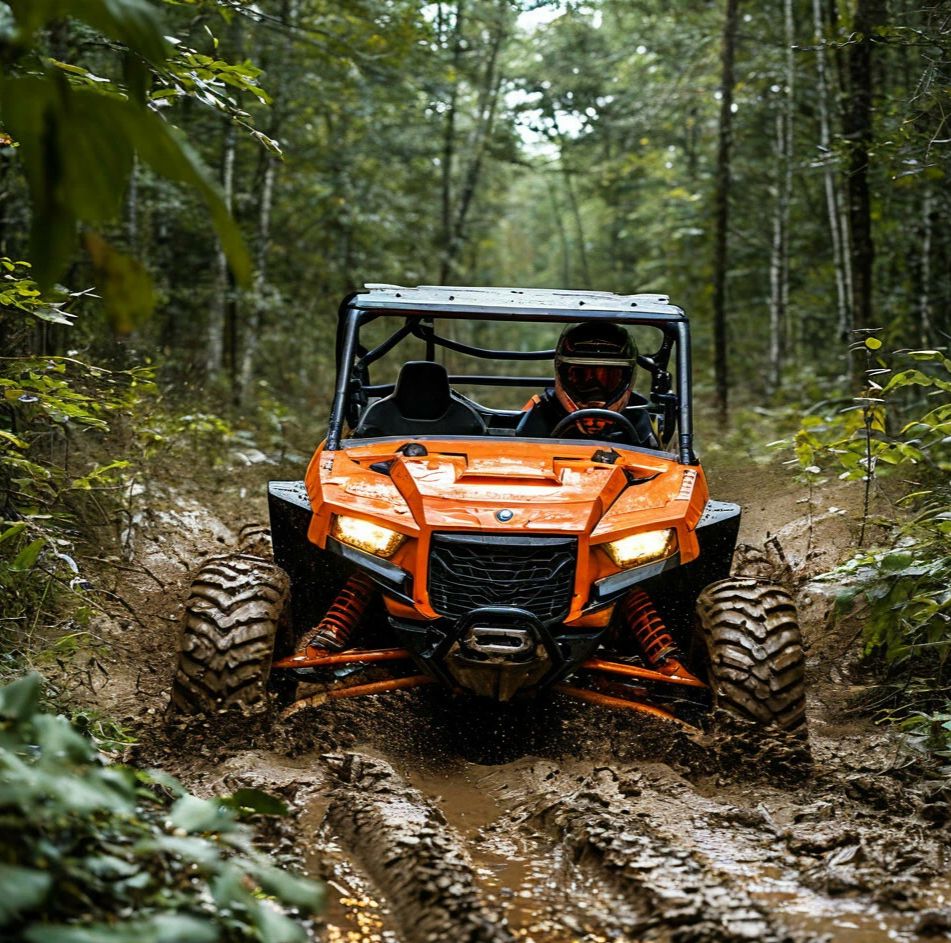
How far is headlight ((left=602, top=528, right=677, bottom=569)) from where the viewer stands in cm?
458

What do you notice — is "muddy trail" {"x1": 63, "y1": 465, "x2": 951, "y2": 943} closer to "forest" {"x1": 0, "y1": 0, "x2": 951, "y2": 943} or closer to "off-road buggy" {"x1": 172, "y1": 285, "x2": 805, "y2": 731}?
"forest" {"x1": 0, "y1": 0, "x2": 951, "y2": 943}

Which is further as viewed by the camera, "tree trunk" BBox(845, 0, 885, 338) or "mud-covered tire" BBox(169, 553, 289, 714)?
"tree trunk" BBox(845, 0, 885, 338)

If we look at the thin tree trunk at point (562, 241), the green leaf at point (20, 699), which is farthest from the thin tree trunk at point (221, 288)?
the thin tree trunk at point (562, 241)

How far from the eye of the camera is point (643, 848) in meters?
3.23

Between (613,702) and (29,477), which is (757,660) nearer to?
(613,702)

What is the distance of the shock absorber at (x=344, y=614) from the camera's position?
487 cm

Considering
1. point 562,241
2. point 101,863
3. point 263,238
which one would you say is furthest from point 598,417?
point 562,241

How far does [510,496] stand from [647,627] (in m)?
0.90

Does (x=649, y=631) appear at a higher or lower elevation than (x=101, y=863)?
lower

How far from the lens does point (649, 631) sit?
4902mm

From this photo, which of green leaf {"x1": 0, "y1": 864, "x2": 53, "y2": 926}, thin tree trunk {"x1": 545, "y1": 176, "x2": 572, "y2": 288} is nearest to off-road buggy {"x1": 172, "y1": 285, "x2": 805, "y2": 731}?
green leaf {"x1": 0, "y1": 864, "x2": 53, "y2": 926}

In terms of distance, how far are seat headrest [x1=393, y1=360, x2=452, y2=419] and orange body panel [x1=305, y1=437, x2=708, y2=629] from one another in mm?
554

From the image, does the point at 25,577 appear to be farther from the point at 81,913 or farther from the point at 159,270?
the point at 159,270

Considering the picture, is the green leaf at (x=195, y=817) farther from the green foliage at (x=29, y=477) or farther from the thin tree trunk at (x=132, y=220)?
the thin tree trunk at (x=132, y=220)
